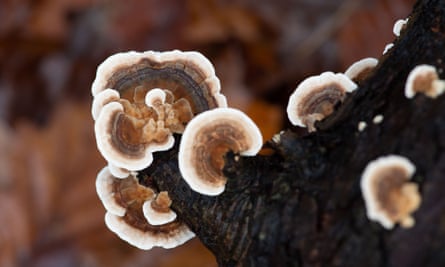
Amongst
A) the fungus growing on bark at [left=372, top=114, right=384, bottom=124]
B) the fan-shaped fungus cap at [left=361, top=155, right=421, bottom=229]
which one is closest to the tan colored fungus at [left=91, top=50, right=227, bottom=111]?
the fungus growing on bark at [left=372, top=114, right=384, bottom=124]

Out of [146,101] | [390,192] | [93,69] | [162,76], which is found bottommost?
[390,192]

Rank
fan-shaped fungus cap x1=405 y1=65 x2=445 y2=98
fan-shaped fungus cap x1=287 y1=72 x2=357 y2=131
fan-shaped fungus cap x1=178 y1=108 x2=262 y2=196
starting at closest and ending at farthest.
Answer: fan-shaped fungus cap x1=405 y1=65 x2=445 y2=98
fan-shaped fungus cap x1=178 y1=108 x2=262 y2=196
fan-shaped fungus cap x1=287 y1=72 x2=357 y2=131

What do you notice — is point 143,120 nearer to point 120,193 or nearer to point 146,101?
point 146,101

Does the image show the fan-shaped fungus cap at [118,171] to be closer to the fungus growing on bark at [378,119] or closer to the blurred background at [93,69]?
the fungus growing on bark at [378,119]

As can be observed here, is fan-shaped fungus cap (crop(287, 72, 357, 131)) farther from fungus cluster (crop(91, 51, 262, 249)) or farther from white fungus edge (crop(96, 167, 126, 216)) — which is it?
white fungus edge (crop(96, 167, 126, 216))

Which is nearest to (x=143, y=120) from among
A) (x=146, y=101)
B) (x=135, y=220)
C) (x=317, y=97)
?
(x=146, y=101)

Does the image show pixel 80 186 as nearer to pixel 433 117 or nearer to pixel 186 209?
pixel 186 209
